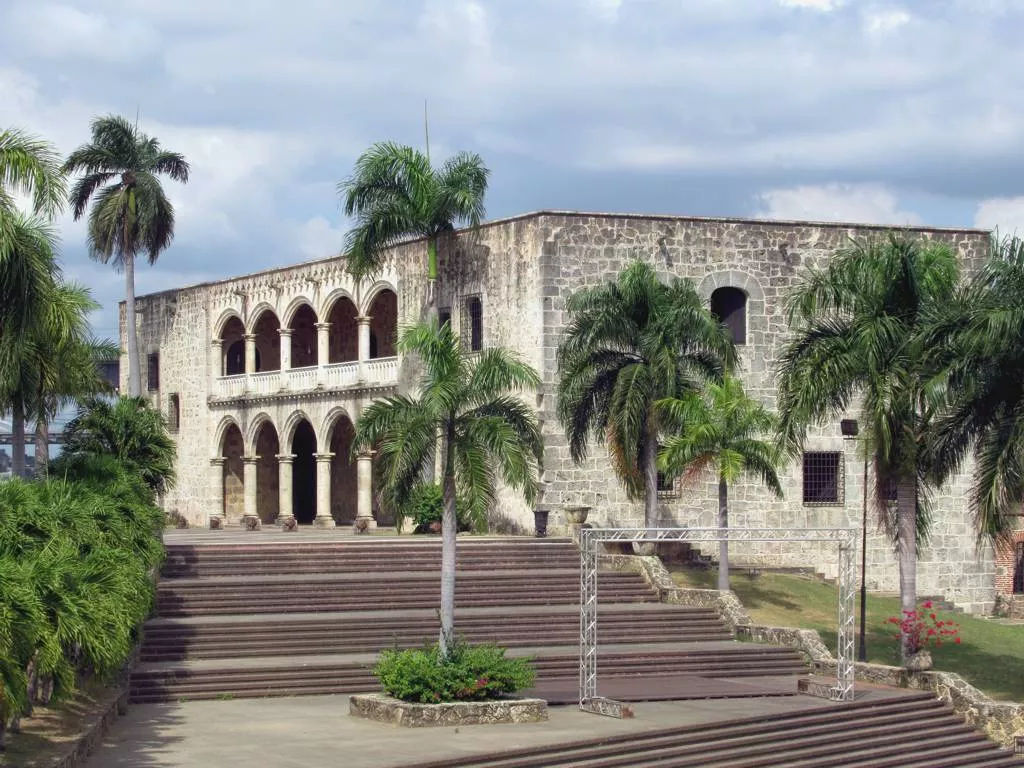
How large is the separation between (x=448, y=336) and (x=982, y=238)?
65.9 feet

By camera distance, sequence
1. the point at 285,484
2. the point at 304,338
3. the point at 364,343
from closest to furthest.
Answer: the point at 364,343, the point at 285,484, the point at 304,338

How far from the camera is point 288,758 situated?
18016mm

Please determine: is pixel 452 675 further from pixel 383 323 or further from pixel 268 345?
pixel 268 345

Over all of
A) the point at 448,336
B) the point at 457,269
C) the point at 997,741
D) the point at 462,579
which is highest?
the point at 457,269

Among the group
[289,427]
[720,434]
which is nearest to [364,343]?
[289,427]

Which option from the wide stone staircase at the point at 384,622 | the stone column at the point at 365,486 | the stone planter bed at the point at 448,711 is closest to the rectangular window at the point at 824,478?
the wide stone staircase at the point at 384,622

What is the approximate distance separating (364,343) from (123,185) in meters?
8.38

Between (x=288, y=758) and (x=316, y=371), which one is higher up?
(x=316, y=371)

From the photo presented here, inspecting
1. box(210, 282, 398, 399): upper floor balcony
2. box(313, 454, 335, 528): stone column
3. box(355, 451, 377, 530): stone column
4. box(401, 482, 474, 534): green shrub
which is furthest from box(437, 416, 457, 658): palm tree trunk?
box(313, 454, 335, 528): stone column

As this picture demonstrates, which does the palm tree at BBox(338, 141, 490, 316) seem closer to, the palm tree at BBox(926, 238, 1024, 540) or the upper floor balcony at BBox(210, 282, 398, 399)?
the upper floor balcony at BBox(210, 282, 398, 399)

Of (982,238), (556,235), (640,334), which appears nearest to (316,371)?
(556,235)

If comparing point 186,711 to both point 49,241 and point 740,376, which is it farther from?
point 740,376

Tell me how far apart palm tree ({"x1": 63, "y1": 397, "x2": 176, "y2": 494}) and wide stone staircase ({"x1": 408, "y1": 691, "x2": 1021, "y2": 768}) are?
1274 centimetres

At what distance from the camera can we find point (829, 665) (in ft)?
86.3
